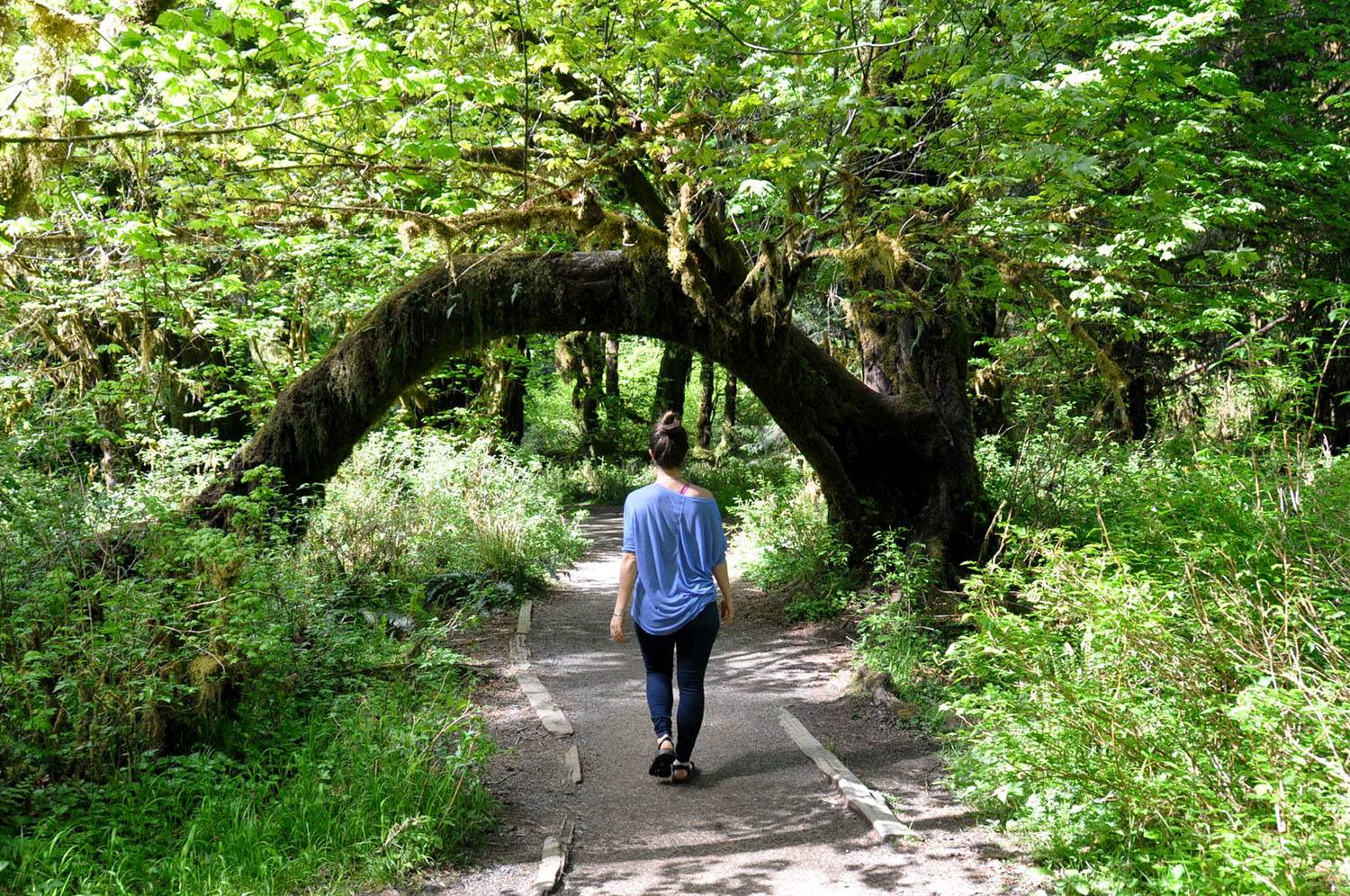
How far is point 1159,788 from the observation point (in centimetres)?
382

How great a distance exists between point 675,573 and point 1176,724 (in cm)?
267

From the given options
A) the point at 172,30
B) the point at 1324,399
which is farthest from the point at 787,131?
the point at 1324,399

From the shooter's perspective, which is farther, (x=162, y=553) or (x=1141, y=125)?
(x=1141, y=125)

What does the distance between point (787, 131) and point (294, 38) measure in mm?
3648

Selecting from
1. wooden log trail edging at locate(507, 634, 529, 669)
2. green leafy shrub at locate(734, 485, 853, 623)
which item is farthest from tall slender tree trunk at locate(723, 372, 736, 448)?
wooden log trail edging at locate(507, 634, 529, 669)

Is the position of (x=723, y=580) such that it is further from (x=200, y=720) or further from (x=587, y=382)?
(x=587, y=382)

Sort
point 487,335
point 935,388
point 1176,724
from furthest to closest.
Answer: point 935,388
point 487,335
point 1176,724

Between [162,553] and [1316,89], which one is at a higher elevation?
[1316,89]

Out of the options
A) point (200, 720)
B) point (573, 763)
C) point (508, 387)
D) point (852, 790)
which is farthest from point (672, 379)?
point (200, 720)

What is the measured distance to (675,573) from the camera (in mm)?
5582

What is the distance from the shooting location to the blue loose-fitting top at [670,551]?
5.56 metres

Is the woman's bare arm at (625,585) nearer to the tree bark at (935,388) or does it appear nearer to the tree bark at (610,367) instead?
the tree bark at (935,388)

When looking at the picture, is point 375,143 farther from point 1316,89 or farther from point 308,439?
point 1316,89

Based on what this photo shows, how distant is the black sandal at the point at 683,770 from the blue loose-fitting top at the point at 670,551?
889mm
